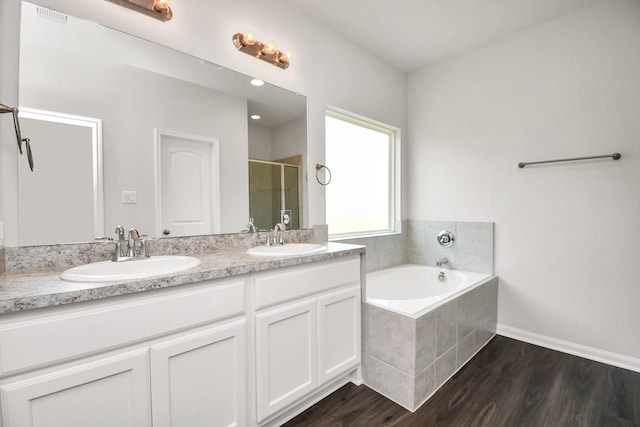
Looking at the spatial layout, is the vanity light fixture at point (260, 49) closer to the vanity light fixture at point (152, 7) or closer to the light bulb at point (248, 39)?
the light bulb at point (248, 39)

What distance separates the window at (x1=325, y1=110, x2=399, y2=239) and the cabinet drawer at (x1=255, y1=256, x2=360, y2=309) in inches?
30.1

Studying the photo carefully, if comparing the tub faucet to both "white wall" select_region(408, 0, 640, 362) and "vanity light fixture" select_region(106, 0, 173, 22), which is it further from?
"vanity light fixture" select_region(106, 0, 173, 22)

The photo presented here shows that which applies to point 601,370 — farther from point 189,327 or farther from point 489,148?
point 189,327

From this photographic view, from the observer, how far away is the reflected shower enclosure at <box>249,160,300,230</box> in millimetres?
1892

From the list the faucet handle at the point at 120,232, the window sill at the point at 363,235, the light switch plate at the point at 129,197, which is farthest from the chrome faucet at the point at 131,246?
the window sill at the point at 363,235

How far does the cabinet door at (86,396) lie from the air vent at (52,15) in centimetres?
143

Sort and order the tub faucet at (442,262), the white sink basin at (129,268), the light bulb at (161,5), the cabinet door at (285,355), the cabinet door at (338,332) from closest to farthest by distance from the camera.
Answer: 1. the white sink basin at (129,268)
2. the cabinet door at (285,355)
3. the light bulb at (161,5)
4. the cabinet door at (338,332)
5. the tub faucet at (442,262)

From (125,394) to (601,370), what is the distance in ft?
9.16

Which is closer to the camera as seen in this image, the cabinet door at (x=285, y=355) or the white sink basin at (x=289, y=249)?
the cabinet door at (x=285, y=355)

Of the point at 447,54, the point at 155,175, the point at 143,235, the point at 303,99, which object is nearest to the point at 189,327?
the point at 143,235

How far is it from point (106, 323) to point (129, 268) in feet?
1.33

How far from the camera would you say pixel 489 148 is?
101 inches

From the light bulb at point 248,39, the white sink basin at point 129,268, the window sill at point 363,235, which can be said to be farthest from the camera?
the window sill at point 363,235

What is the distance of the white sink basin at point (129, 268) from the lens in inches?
38.7
